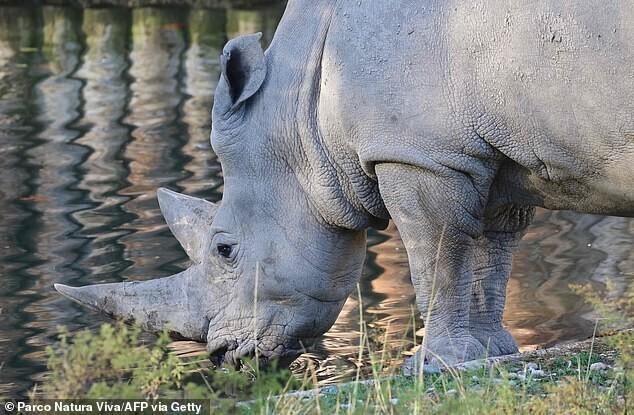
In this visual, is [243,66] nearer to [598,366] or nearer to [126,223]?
[598,366]

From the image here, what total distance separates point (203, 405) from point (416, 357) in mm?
1543

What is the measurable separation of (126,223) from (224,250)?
10.8 feet

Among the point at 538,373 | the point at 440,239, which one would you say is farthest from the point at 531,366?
the point at 440,239

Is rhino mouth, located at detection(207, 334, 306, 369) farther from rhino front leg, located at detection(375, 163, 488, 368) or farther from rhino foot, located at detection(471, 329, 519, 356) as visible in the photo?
rhino foot, located at detection(471, 329, 519, 356)

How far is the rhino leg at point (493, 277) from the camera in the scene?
7.39 meters

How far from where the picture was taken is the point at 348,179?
274 inches

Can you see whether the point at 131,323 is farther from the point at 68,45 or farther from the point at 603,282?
the point at 68,45

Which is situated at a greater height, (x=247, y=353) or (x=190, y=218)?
(x=190, y=218)

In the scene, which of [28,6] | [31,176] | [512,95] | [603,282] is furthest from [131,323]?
[28,6]

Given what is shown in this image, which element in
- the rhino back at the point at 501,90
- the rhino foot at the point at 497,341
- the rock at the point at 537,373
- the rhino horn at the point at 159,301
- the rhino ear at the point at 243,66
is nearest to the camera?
the rhino back at the point at 501,90

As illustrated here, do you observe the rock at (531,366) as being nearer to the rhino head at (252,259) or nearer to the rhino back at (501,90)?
the rhino back at (501,90)

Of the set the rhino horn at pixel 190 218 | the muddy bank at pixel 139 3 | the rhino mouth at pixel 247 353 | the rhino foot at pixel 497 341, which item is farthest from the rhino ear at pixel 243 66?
the muddy bank at pixel 139 3

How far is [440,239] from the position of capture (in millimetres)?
6680

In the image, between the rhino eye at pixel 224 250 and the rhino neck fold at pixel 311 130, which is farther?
the rhino eye at pixel 224 250
